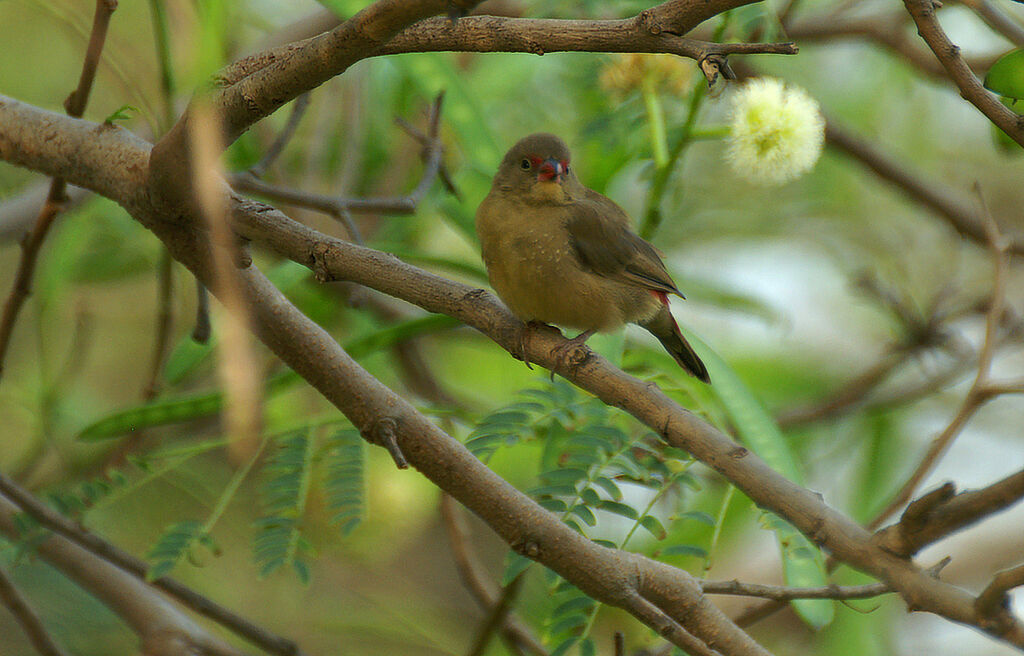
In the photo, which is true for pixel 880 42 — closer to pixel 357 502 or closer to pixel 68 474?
pixel 357 502

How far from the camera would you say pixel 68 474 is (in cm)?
321

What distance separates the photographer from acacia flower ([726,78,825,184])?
225 centimetres

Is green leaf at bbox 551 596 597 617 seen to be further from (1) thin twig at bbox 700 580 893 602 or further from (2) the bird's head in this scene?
(2) the bird's head

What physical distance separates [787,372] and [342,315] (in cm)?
190

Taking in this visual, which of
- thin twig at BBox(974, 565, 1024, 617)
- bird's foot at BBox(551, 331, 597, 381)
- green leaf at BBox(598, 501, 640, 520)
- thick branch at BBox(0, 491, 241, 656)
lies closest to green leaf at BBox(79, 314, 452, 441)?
thick branch at BBox(0, 491, 241, 656)

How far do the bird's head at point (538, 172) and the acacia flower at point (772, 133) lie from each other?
1.92ft

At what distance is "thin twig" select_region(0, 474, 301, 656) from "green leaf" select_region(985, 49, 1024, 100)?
1.96 metres

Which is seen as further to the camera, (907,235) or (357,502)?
(907,235)

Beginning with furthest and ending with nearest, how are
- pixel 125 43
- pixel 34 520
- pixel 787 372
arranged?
pixel 787 372, pixel 125 43, pixel 34 520

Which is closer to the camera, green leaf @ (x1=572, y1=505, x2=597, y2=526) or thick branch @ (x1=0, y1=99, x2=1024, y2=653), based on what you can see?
thick branch @ (x1=0, y1=99, x2=1024, y2=653)

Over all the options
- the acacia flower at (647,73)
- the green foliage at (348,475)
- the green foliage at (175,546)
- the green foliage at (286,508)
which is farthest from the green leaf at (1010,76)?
the green foliage at (175,546)

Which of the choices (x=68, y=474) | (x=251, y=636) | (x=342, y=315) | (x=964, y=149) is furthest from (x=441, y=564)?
(x=964, y=149)

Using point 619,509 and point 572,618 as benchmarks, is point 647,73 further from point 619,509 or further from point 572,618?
point 572,618

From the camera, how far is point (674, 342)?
8.82 feet
